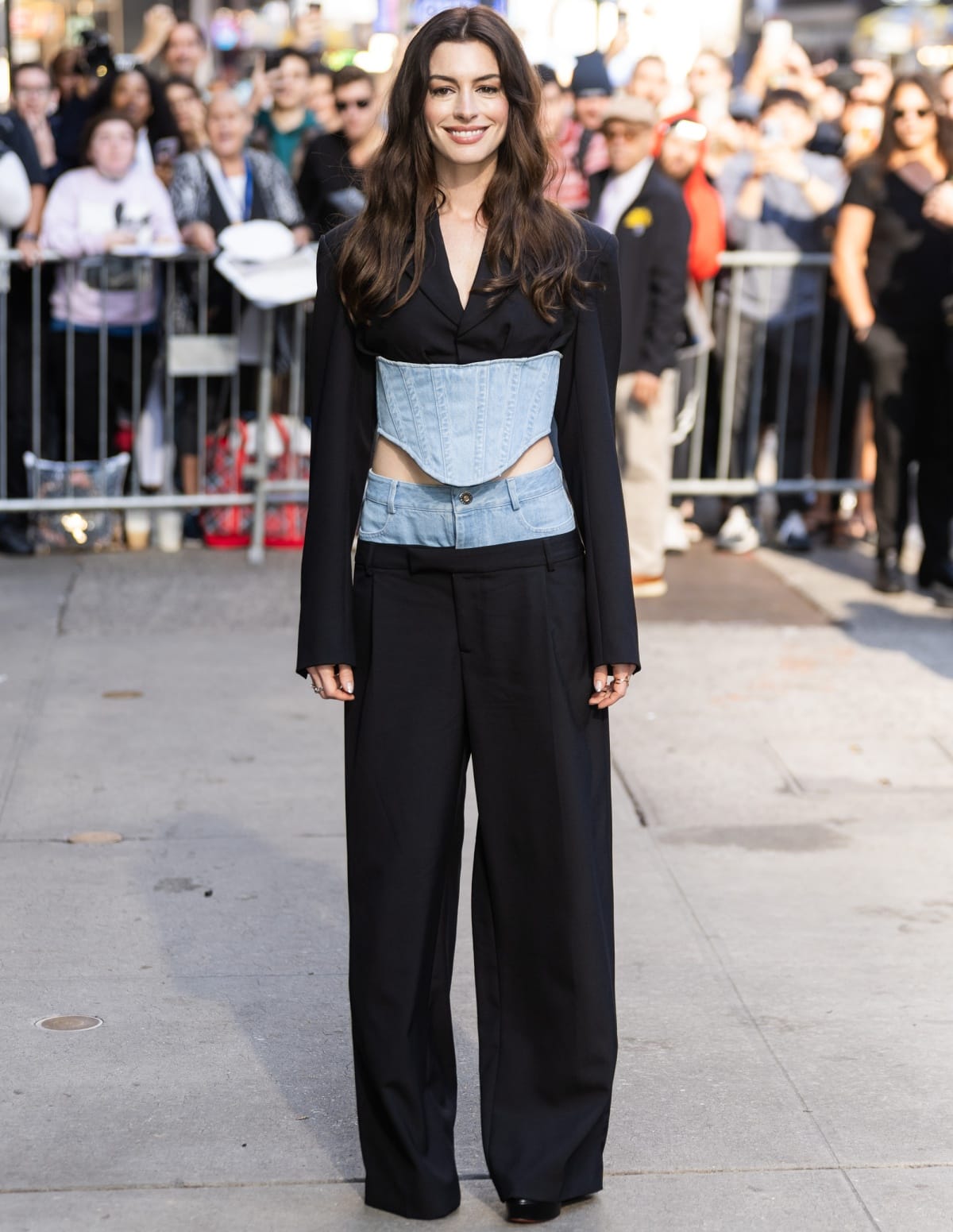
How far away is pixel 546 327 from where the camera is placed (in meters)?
3.29

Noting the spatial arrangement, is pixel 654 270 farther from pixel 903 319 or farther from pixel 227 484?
pixel 227 484

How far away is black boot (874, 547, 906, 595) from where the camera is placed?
881cm

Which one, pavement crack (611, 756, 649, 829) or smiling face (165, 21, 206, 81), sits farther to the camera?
smiling face (165, 21, 206, 81)

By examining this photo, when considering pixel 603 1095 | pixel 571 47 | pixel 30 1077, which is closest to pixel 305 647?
pixel 603 1095

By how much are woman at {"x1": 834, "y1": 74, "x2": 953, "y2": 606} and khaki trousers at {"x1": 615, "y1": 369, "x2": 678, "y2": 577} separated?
3.31 feet

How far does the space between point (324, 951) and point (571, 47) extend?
653 inches

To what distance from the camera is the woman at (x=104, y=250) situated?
9.12m

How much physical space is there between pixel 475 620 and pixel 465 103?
2.87 ft

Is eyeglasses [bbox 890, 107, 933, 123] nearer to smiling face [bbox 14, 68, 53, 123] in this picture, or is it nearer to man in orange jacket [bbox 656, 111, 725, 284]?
man in orange jacket [bbox 656, 111, 725, 284]

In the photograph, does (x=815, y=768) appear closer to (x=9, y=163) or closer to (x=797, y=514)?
(x=797, y=514)

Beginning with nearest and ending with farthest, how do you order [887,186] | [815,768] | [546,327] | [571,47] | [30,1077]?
[546,327] → [30,1077] → [815,768] → [887,186] → [571,47]

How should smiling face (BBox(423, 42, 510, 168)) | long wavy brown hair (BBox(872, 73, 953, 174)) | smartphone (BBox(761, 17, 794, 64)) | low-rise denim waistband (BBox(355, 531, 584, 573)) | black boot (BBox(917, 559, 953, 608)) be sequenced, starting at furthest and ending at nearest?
smartphone (BBox(761, 17, 794, 64)), black boot (BBox(917, 559, 953, 608)), long wavy brown hair (BBox(872, 73, 953, 174)), low-rise denim waistband (BBox(355, 531, 584, 573)), smiling face (BBox(423, 42, 510, 168))

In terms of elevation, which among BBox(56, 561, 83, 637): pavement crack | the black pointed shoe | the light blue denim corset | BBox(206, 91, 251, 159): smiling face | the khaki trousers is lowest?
BBox(56, 561, 83, 637): pavement crack

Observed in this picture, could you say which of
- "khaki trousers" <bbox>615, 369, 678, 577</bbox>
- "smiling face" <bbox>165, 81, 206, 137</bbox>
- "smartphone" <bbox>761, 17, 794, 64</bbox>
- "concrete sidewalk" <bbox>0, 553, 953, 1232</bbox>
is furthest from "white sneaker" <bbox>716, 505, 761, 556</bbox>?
"smartphone" <bbox>761, 17, 794, 64</bbox>
